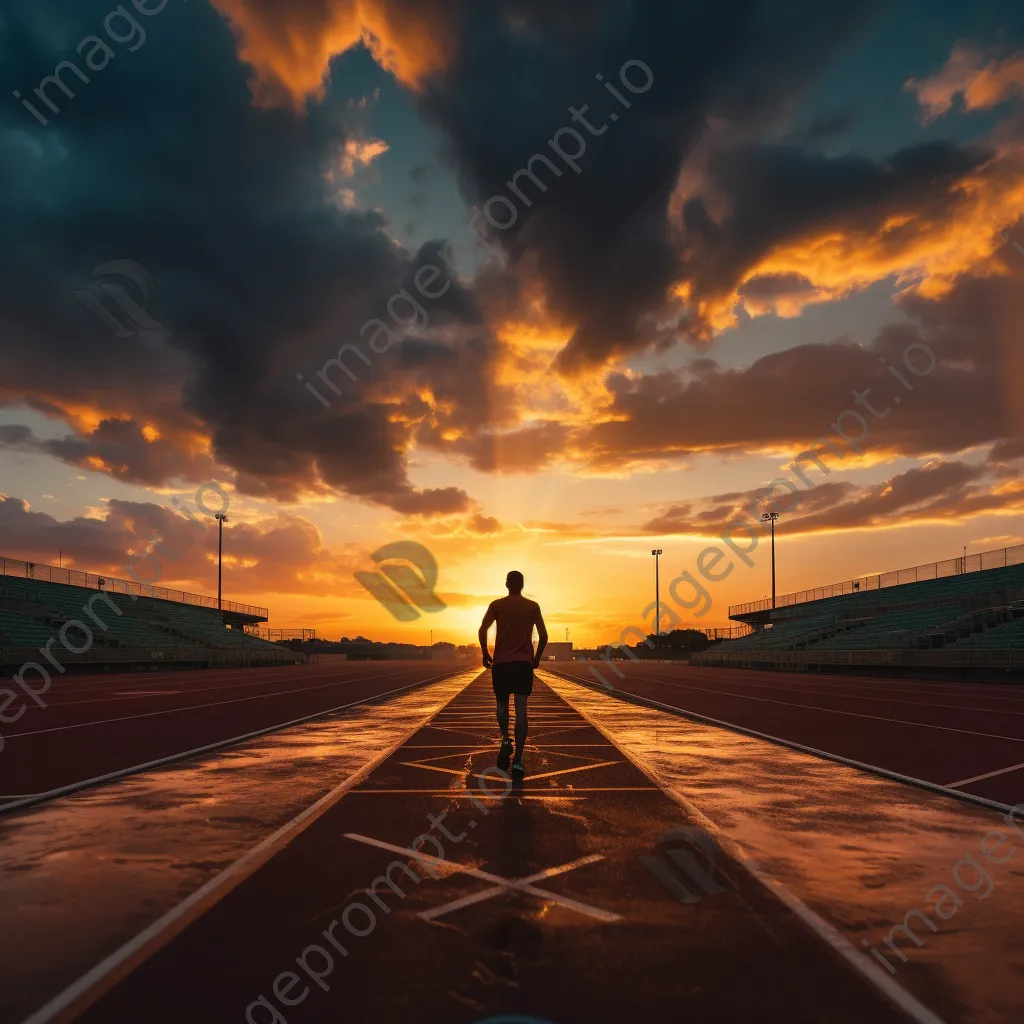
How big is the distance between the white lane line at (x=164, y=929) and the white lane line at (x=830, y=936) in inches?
123

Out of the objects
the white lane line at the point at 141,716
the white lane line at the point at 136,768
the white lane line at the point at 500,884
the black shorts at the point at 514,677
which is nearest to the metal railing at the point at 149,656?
the white lane line at the point at 141,716

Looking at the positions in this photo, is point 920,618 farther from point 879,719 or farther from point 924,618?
point 879,719

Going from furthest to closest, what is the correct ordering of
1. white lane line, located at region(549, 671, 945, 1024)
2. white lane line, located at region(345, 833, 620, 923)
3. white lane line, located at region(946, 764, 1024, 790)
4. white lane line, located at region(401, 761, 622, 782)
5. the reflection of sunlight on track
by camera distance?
white lane line, located at region(401, 761, 622, 782) < white lane line, located at region(946, 764, 1024, 790) < white lane line, located at region(345, 833, 620, 923) < the reflection of sunlight on track < white lane line, located at region(549, 671, 945, 1024)

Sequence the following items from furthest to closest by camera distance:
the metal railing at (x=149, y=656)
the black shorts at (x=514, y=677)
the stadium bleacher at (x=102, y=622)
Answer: the stadium bleacher at (x=102, y=622) < the metal railing at (x=149, y=656) < the black shorts at (x=514, y=677)

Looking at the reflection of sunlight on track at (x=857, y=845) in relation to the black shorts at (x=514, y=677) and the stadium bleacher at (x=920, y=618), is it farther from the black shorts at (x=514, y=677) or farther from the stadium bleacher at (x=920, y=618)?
the stadium bleacher at (x=920, y=618)

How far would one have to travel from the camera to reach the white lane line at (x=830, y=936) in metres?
3.46

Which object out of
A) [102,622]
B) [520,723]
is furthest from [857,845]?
[102,622]

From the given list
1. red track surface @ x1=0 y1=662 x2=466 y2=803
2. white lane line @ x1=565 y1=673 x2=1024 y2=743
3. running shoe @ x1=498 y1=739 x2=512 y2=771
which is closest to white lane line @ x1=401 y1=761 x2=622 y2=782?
running shoe @ x1=498 y1=739 x2=512 y2=771

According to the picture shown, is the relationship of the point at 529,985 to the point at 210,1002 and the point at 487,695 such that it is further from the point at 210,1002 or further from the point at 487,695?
the point at 487,695

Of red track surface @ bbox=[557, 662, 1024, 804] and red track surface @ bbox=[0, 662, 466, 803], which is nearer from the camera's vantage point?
red track surface @ bbox=[0, 662, 466, 803]

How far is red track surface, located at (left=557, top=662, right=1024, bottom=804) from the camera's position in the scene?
31.5ft

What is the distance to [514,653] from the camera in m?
9.03

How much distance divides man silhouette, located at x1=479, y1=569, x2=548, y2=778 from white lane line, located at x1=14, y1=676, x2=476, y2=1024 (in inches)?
97.4

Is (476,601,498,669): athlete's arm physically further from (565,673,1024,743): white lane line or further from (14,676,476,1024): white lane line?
(565,673,1024,743): white lane line
